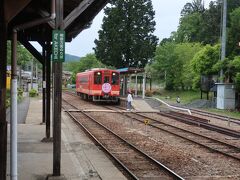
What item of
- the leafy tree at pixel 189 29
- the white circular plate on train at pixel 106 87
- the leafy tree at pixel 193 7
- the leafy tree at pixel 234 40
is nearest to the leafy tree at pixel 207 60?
Answer: the leafy tree at pixel 234 40

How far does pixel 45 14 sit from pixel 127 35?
5423 centimetres

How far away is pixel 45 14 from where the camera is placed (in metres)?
10.4

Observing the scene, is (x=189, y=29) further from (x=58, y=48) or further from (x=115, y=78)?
(x=58, y=48)

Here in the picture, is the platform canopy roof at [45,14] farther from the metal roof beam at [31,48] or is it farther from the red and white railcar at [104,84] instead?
the red and white railcar at [104,84]

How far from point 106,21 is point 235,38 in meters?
22.8

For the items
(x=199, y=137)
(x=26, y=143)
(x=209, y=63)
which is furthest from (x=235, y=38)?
(x=26, y=143)

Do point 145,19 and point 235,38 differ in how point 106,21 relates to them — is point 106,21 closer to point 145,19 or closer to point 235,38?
point 145,19

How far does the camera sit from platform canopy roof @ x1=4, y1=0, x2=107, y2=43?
7547mm

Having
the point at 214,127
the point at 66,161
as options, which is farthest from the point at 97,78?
the point at 66,161

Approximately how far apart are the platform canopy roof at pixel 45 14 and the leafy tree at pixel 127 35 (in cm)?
4718

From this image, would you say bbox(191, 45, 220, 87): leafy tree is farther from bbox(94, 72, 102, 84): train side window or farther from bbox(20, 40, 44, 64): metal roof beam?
bbox(20, 40, 44, 64): metal roof beam

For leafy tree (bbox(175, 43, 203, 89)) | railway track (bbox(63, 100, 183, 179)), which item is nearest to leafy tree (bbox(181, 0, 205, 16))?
leafy tree (bbox(175, 43, 203, 89))

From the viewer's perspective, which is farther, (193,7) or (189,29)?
(193,7)

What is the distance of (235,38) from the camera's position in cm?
4850
